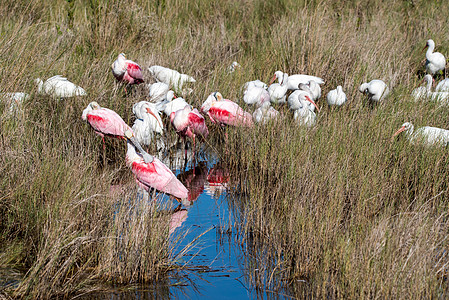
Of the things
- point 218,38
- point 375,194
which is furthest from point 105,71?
point 375,194

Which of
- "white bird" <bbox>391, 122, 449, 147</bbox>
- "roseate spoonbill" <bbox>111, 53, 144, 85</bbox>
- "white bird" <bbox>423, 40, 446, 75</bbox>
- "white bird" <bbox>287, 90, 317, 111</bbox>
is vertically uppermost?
"white bird" <bbox>423, 40, 446, 75</bbox>

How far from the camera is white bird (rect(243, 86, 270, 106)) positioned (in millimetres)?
6785

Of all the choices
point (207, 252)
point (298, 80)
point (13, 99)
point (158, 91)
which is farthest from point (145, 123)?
point (298, 80)

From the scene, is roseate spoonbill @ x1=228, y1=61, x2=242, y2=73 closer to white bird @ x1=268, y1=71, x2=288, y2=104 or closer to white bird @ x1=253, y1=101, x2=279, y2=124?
white bird @ x1=268, y1=71, x2=288, y2=104

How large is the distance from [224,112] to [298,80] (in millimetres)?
1620

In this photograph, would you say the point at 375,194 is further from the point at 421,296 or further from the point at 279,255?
the point at 421,296

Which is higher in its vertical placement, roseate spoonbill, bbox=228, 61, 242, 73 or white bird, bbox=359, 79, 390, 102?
roseate spoonbill, bbox=228, 61, 242, 73

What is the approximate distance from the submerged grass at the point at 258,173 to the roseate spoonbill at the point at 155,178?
12.5 inches

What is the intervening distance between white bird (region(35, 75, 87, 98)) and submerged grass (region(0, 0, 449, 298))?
0.11m

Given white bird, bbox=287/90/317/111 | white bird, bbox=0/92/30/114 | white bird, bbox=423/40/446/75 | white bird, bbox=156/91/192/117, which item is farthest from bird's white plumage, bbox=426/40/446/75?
white bird, bbox=0/92/30/114

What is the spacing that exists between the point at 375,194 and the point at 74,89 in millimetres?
3349

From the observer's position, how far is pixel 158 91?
283 inches

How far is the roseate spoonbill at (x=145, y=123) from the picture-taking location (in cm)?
601

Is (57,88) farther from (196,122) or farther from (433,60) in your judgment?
(433,60)
